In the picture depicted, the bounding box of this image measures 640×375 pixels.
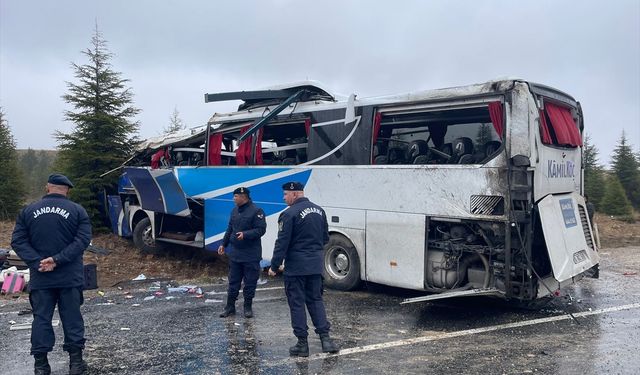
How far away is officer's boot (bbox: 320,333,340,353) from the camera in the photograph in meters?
5.48

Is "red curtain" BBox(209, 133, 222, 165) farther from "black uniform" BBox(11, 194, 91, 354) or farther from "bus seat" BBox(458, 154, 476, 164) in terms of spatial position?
"black uniform" BBox(11, 194, 91, 354)

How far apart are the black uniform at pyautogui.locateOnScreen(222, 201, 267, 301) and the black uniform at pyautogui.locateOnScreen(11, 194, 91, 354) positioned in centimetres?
215

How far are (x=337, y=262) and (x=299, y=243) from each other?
3183mm

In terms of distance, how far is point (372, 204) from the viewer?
7973 millimetres

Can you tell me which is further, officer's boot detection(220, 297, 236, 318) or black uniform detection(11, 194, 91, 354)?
officer's boot detection(220, 297, 236, 318)

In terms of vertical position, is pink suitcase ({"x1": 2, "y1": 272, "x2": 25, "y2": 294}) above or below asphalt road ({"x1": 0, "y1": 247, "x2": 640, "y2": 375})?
above

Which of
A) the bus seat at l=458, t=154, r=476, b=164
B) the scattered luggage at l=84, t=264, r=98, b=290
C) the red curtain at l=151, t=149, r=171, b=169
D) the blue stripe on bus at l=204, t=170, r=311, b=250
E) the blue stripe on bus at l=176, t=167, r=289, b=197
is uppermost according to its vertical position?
the red curtain at l=151, t=149, r=171, b=169

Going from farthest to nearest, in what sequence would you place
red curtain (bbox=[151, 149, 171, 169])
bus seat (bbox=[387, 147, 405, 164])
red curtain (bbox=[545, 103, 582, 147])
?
red curtain (bbox=[151, 149, 171, 169])
bus seat (bbox=[387, 147, 405, 164])
red curtain (bbox=[545, 103, 582, 147])

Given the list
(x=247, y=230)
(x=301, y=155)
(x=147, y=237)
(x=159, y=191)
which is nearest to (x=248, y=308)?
(x=247, y=230)

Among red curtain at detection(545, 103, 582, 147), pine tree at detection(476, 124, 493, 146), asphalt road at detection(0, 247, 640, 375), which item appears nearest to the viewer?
asphalt road at detection(0, 247, 640, 375)

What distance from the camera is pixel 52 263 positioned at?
4.86 meters

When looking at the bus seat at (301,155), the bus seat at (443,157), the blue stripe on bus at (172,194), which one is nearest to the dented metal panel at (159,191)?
the blue stripe on bus at (172,194)

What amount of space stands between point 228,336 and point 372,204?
2.95 m

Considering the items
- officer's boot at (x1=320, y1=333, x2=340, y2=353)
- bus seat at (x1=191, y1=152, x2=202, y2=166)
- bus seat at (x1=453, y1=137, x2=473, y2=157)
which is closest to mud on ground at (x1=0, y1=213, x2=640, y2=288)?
bus seat at (x1=191, y1=152, x2=202, y2=166)
